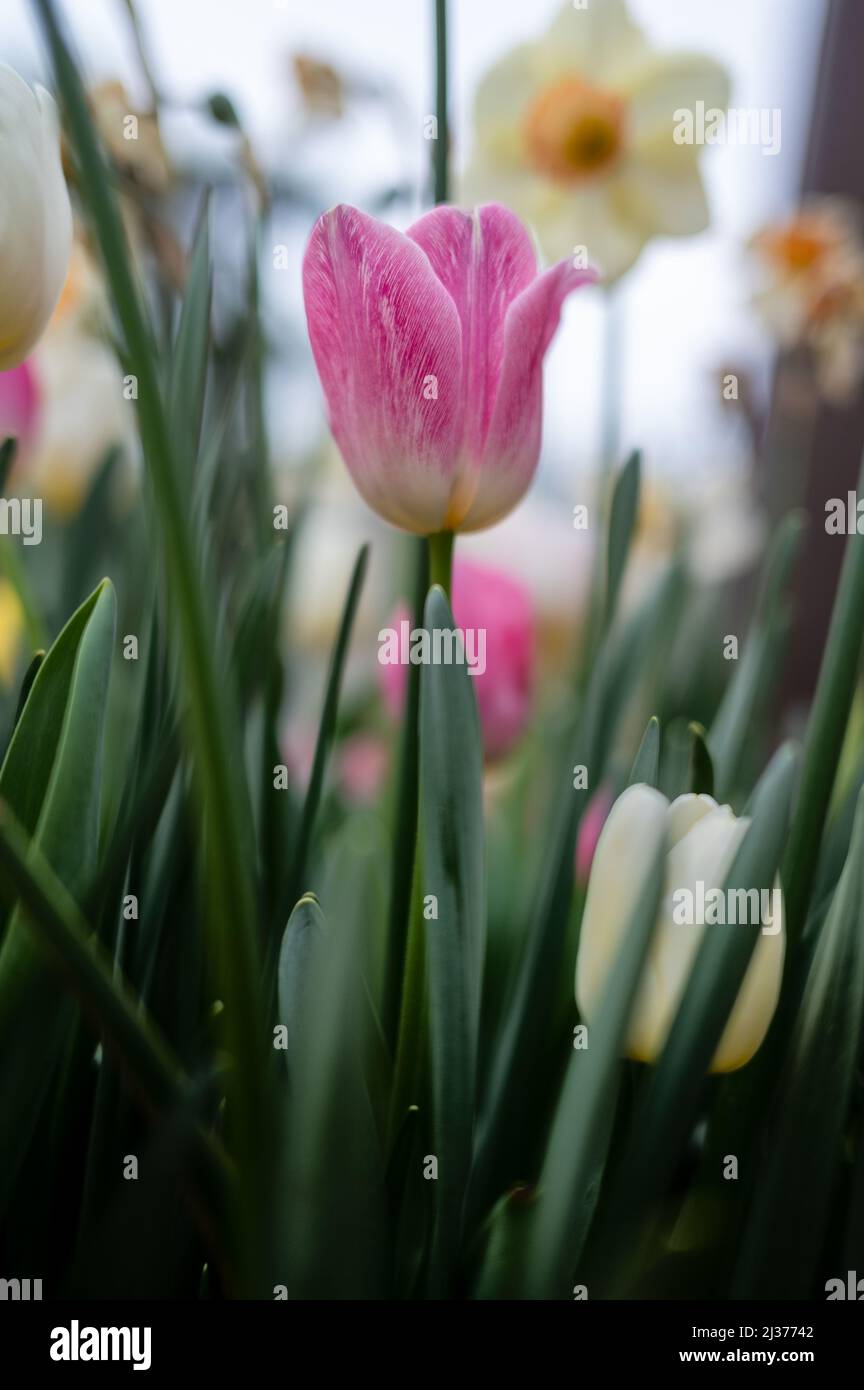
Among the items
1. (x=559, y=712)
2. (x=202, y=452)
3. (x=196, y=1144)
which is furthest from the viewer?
(x=559, y=712)

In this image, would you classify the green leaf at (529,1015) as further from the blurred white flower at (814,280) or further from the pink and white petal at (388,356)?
the blurred white flower at (814,280)

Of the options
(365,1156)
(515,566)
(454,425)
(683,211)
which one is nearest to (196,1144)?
(365,1156)

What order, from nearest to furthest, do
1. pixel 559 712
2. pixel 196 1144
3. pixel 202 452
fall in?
pixel 196 1144, pixel 202 452, pixel 559 712

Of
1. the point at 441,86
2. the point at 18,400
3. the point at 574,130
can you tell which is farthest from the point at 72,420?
the point at 441,86

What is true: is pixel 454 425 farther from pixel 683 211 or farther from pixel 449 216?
pixel 683 211

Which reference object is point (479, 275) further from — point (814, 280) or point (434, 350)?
point (814, 280)
